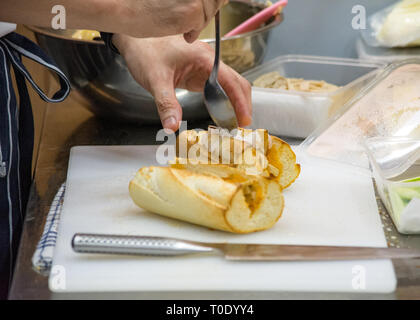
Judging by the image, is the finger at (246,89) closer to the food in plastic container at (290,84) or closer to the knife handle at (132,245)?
the food in plastic container at (290,84)

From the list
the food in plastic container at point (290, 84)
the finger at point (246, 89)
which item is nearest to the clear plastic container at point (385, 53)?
the food in plastic container at point (290, 84)

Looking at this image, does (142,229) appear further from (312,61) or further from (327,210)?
(312,61)

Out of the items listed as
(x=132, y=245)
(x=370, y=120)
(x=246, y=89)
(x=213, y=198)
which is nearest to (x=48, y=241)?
(x=132, y=245)

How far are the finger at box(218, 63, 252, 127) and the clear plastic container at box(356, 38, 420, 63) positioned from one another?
1.92 feet

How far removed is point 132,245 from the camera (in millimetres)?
744

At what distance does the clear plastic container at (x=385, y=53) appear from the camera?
1.52 meters

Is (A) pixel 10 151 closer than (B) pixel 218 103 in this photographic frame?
Yes

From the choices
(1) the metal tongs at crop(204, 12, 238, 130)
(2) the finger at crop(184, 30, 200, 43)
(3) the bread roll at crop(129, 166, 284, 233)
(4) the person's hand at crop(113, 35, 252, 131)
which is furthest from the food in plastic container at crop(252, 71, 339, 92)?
(3) the bread roll at crop(129, 166, 284, 233)

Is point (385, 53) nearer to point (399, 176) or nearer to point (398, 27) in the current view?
point (398, 27)

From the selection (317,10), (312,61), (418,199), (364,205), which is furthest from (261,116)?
(317,10)

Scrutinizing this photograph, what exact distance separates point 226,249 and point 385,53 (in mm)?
1040

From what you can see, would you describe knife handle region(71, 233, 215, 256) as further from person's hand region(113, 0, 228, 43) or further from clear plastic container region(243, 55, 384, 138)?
clear plastic container region(243, 55, 384, 138)

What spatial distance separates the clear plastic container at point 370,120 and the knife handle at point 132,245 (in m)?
0.43

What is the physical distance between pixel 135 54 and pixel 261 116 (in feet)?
1.08
